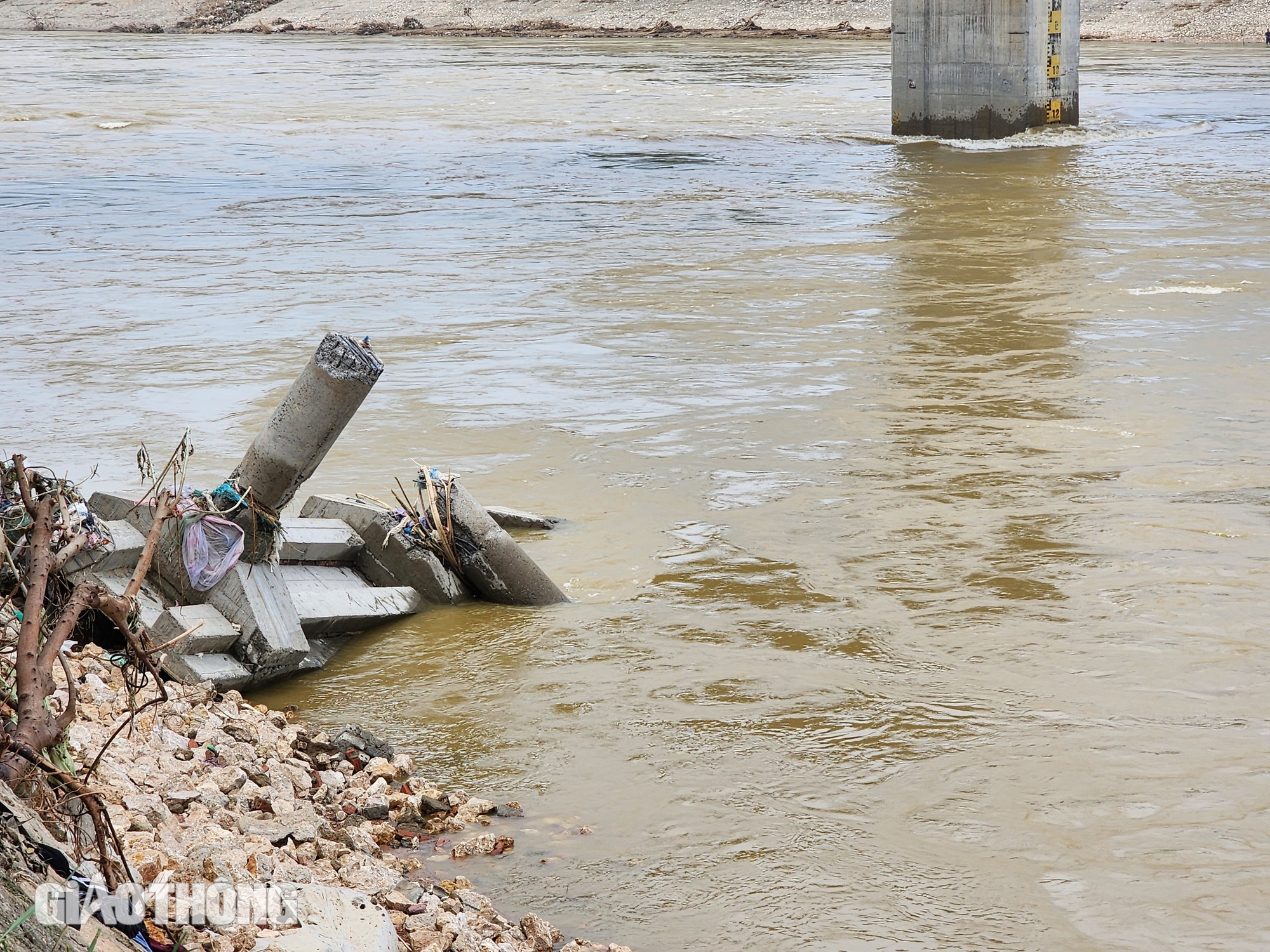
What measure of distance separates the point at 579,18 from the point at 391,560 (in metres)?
67.1

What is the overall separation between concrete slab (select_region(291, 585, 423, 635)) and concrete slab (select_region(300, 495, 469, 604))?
2.5 inches

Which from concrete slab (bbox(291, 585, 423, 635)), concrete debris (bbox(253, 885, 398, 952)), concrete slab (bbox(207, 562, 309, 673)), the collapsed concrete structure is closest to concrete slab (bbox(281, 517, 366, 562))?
the collapsed concrete structure

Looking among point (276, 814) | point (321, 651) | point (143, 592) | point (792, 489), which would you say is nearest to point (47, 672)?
point (276, 814)

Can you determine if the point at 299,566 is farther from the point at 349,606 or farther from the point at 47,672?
the point at 47,672

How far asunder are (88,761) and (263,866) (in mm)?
771

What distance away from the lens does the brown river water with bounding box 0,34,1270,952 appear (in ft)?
14.8

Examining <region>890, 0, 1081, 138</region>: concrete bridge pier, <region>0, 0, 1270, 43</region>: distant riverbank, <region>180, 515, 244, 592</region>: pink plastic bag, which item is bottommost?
<region>180, 515, 244, 592</region>: pink plastic bag

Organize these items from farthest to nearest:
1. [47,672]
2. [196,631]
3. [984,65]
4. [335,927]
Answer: [984,65] → [196,631] → [335,927] → [47,672]

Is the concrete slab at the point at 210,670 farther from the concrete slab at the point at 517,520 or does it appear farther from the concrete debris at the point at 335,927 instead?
the concrete debris at the point at 335,927

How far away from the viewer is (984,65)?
83.1ft

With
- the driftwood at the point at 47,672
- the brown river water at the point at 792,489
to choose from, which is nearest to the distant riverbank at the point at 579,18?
the brown river water at the point at 792,489

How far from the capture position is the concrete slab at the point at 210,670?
5.52 m

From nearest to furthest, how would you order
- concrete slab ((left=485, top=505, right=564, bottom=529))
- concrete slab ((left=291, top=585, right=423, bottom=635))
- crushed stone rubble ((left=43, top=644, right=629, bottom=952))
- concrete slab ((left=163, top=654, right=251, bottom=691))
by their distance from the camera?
crushed stone rubble ((left=43, top=644, right=629, bottom=952)), concrete slab ((left=163, top=654, right=251, bottom=691)), concrete slab ((left=291, top=585, right=423, bottom=635)), concrete slab ((left=485, top=505, right=564, bottom=529))

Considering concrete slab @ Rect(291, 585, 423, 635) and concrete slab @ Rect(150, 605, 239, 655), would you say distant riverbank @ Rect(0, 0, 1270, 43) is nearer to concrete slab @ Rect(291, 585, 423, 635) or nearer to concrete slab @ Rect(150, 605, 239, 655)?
concrete slab @ Rect(291, 585, 423, 635)
